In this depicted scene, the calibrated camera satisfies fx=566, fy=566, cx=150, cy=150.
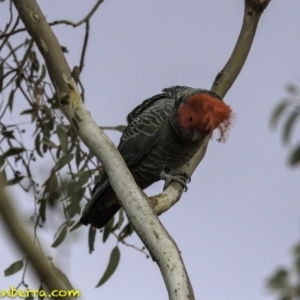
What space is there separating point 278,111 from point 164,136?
57cm

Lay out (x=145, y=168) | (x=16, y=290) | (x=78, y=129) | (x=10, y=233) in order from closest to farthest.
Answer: (x=10, y=233)
(x=78, y=129)
(x=16, y=290)
(x=145, y=168)

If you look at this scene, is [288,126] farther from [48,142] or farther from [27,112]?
[27,112]

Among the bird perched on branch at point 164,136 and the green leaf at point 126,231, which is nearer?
the bird perched on branch at point 164,136

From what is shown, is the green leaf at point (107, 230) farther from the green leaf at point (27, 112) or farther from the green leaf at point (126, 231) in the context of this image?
the green leaf at point (27, 112)

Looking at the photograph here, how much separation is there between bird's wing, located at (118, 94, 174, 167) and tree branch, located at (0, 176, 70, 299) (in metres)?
2.46

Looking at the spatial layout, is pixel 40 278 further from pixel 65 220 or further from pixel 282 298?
pixel 65 220

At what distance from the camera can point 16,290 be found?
273cm

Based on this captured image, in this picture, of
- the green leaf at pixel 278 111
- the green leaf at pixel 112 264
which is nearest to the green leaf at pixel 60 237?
the green leaf at pixel 112 264

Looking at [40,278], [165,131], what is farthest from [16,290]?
[40,278]

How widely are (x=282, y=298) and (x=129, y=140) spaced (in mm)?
1328

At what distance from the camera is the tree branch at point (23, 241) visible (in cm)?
40

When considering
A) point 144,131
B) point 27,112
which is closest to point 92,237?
point 144,131

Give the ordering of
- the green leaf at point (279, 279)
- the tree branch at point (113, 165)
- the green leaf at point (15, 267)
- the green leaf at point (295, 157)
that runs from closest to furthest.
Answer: the tree branch at point (113, 165) < the green leaf at point (279, 279) < the green leaf at point (295, 157) < the green leaf at point (15, 267)

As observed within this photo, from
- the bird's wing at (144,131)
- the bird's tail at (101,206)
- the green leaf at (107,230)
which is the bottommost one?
the bird's tail at (101,206)
